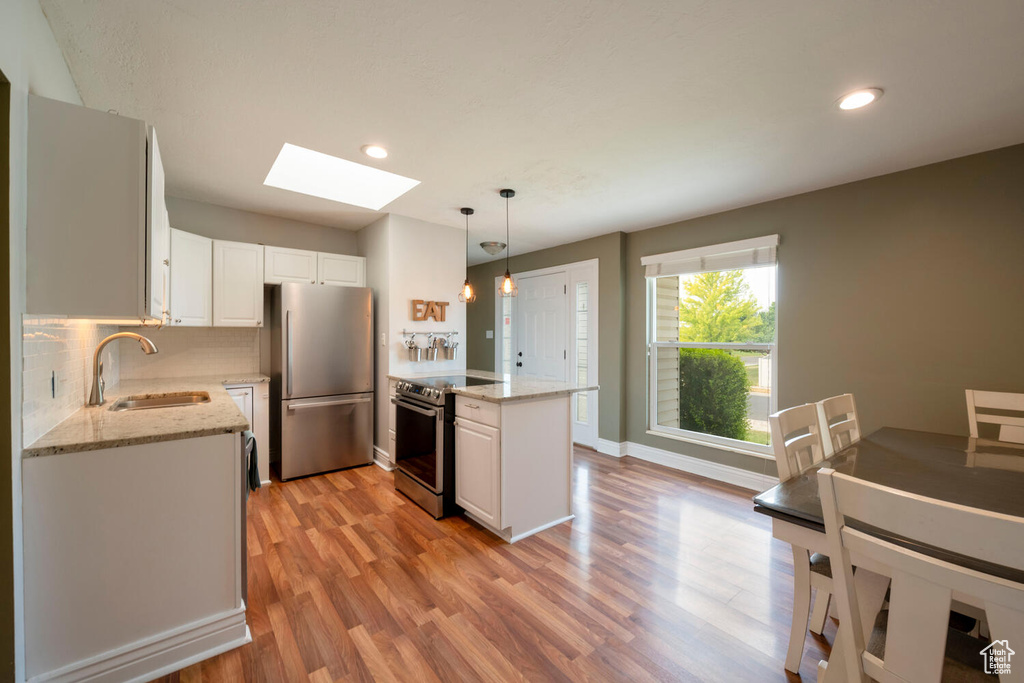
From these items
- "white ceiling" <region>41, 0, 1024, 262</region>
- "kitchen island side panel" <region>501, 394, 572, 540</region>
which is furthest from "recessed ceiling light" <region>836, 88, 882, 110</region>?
"kitchen island side panel" <region>501, 394, 572, 540</region>

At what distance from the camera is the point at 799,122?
6.94ft

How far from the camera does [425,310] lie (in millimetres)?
3957

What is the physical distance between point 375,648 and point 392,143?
256cm

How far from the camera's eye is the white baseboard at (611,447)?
435 centimetres

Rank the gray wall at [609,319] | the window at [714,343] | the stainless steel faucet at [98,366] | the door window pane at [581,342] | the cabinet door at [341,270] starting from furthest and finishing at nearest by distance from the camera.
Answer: the door window pane at [581,342], the gray wall at [609,319], the cabinet door at [341,270], the window at [714,343], the stainless steel faucet at [98,366]

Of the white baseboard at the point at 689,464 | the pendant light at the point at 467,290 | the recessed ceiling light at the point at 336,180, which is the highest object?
the recessed ceiling light at the point at 336,180

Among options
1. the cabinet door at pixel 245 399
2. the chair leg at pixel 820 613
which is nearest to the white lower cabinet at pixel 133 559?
the cabinet door at pixel 245 399

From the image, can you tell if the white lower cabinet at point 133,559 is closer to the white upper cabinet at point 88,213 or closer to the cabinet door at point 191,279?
the white upper cabinet at point 88,213

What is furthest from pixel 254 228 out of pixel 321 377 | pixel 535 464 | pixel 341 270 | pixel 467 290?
pixel 535 464

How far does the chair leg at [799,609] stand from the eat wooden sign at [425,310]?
129 inches

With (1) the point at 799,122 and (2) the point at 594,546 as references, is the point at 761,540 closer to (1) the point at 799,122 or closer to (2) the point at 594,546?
(2) the point at 594,546

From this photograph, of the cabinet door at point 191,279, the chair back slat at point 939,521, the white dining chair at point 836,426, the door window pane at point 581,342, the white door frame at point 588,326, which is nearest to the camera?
the chair back slat at point 939,521

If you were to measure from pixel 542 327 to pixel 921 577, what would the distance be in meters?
4.53

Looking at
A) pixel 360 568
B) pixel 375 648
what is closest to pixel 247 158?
pixel 360 568
